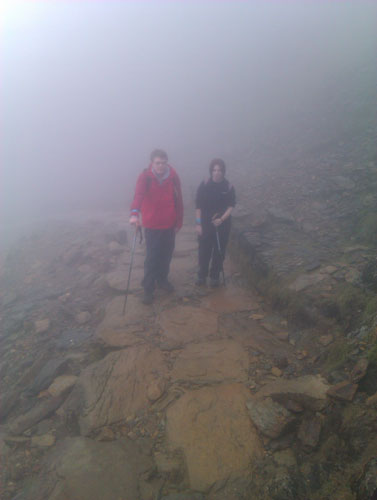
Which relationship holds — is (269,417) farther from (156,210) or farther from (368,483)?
(156,210)

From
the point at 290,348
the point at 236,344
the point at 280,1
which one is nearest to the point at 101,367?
the point at 236,344

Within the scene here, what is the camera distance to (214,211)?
17.0 ft

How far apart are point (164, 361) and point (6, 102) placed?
6947cm

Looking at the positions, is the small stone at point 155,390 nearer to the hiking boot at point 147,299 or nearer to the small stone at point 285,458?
the small stone at point 285,458

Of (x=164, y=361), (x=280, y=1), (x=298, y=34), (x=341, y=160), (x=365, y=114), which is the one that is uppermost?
(x=280, y=1)

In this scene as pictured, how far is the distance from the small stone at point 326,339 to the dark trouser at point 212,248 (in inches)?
86.4

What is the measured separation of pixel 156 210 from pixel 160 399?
2729mm

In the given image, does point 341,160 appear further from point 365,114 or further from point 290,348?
point 290,348

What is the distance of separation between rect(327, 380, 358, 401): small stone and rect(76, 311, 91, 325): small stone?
393 cm

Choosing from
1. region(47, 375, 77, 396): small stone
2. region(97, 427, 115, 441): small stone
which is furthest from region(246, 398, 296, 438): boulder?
region(47, 375, 77, 396): small stone

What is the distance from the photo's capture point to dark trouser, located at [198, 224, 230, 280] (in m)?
5.32

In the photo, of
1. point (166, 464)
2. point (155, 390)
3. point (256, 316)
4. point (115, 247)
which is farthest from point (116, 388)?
point (115, 247)

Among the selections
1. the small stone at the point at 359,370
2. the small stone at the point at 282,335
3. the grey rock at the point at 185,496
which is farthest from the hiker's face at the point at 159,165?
the grey rock at the point at 185,496

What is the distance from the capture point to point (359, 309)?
143 inches
